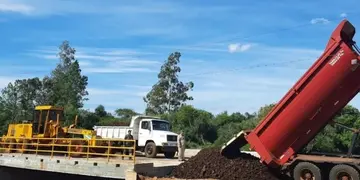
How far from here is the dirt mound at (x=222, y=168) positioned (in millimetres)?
14359

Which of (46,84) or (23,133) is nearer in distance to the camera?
(23,133)

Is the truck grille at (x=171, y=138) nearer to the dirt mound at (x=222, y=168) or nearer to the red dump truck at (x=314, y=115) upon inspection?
the dirt mound at (x=222, y=168)

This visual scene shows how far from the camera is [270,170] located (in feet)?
48.0

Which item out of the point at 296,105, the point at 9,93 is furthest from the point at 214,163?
the point at 9,93

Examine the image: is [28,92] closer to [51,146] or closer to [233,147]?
[51,146]

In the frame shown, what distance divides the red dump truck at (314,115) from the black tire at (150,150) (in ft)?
30.7

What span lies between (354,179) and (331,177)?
0.66m

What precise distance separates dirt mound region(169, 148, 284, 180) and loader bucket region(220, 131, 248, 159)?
22 centimetres

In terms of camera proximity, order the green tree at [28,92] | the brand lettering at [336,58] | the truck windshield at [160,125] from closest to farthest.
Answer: the brand lettering at [336,58] < the truck windshield at [160,125] < the green tree at [28,92]

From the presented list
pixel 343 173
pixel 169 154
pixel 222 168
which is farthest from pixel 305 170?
pixel 169 154

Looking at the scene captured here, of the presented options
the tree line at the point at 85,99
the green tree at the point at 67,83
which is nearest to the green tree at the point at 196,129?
the tree line at the point at 85,99

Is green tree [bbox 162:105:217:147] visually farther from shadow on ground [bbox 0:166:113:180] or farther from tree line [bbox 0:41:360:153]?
shadow on ground [bbox 0:166:113:180]

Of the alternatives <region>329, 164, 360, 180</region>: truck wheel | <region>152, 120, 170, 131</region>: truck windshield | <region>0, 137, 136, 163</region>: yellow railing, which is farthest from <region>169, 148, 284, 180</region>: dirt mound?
<region>152, 120, 170, 131</region>: truck windshield

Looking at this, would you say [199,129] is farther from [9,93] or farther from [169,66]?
[9,93]
